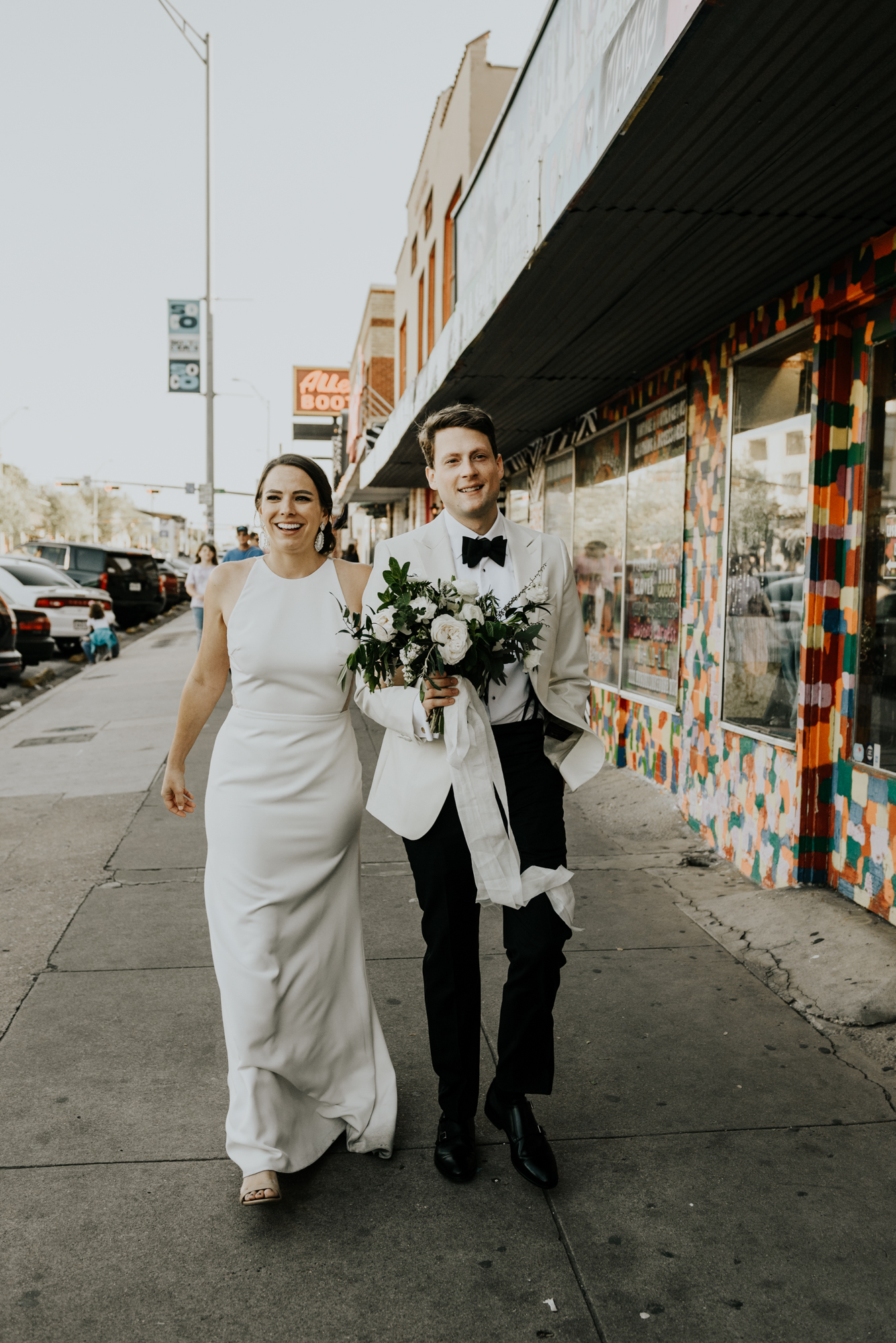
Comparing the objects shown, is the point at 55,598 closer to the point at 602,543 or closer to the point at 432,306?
the point at 432,306

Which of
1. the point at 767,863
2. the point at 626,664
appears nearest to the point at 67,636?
the point at 626,664

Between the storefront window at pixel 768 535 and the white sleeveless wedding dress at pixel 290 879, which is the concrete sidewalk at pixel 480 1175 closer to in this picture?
the white sleeveless wedding dress at pixel 290 879

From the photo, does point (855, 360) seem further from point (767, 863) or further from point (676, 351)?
point (767, 863)

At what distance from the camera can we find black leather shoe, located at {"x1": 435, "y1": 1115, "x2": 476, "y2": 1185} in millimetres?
2945

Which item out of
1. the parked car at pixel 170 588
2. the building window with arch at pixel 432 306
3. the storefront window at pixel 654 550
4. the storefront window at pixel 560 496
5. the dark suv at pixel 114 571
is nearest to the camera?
the storefront window at pixel 654 550

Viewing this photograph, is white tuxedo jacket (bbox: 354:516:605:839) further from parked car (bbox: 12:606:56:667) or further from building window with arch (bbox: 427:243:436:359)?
building window with arch (bbox: 427:243:436:359)

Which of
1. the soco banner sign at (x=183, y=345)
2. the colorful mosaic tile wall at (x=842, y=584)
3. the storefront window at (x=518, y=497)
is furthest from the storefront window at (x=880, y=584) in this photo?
the soco banner sign at (x=183, y=345)

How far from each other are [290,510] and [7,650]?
35.3 ft

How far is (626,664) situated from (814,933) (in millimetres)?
3902

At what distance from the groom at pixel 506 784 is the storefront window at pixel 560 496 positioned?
6.58 m

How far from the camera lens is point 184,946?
4770 millimetres

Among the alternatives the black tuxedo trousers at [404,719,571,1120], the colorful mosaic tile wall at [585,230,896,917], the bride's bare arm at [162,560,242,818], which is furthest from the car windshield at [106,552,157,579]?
the black tuxedo trousers at [404,719,571,1120]

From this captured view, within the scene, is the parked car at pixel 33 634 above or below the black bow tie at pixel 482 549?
below

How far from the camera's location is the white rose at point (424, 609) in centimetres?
277
